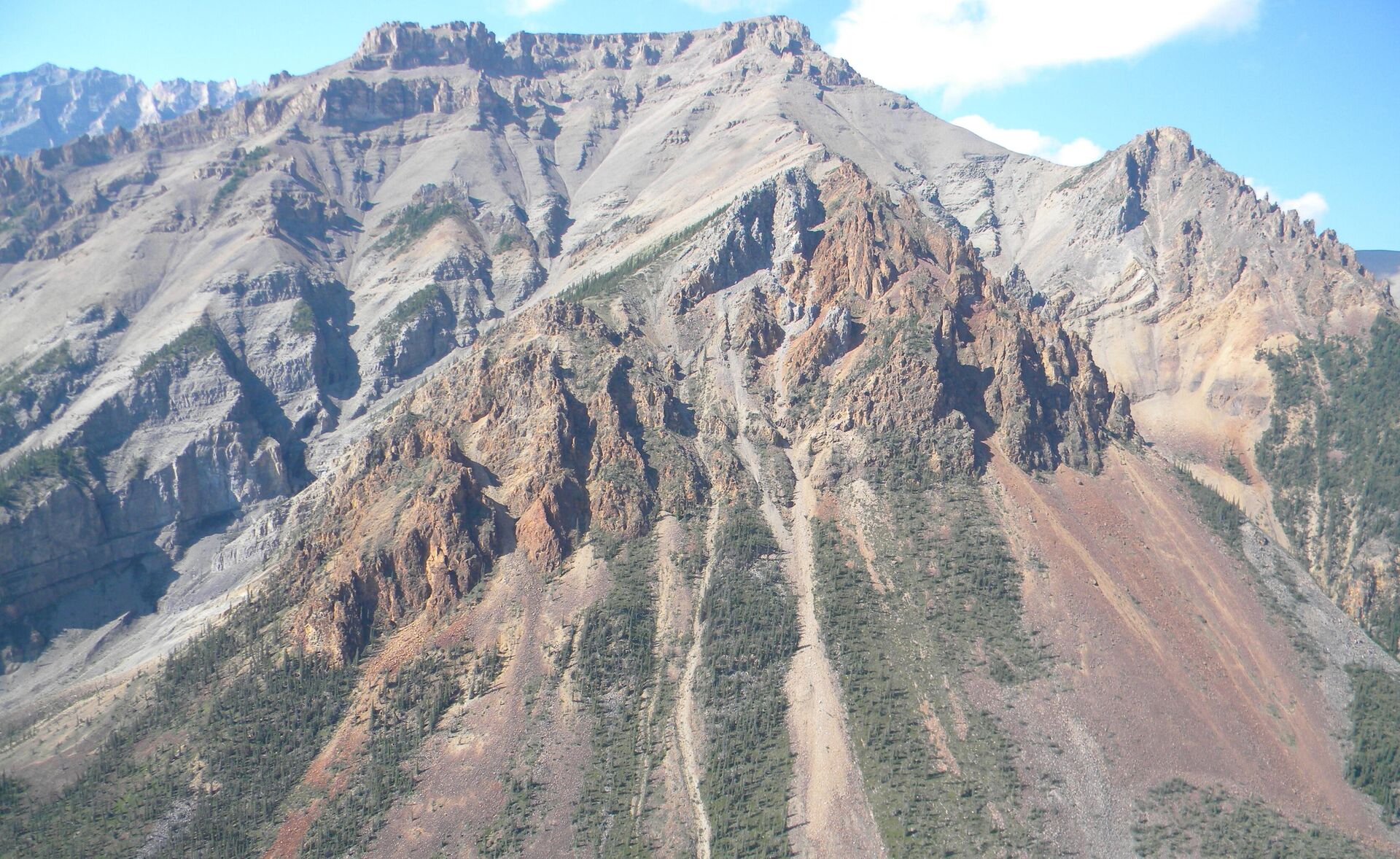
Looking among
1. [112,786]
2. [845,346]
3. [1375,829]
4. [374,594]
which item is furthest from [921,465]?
[112,786]

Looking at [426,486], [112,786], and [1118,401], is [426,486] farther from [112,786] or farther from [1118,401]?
[1118,401]

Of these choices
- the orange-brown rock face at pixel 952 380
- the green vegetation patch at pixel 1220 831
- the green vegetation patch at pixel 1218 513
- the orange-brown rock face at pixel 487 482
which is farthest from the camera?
the orange-brown rock face at pixel 952 380

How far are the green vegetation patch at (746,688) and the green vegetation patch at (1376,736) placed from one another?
7595 cm

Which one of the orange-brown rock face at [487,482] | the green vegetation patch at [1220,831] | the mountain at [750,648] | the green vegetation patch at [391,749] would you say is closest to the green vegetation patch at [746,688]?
the mountain at [750,648]

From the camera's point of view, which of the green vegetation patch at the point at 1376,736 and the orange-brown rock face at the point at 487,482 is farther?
the orange-brown rock face at the point at 487,482

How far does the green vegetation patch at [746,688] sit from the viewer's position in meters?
123

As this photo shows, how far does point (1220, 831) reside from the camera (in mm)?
122875

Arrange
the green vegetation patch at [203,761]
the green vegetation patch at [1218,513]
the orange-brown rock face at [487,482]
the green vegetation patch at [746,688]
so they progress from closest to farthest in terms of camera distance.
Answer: the green vegetation patch at [746,688], the green vegetation patch at [203,761], the orange-brown rock face at [487,482], the green vegetation patch at [1218,513]

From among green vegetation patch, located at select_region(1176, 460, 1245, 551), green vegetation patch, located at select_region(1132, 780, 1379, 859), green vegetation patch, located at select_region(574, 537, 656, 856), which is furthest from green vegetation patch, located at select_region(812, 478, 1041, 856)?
green vegetation patch, located at select_region(1176, 460, 1245, 551)

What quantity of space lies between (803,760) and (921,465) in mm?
60248

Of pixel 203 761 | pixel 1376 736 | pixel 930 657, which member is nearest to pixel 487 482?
pixel 203 761

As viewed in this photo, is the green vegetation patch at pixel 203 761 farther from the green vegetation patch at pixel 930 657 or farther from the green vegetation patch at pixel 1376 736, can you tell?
the green vegetation patch at pixel 1376 736

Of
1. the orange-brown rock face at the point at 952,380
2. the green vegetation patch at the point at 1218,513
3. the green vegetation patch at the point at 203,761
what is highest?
the orange-brown rock face at the point at 952,380

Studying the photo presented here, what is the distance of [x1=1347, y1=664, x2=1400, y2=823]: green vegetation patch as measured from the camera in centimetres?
13488
